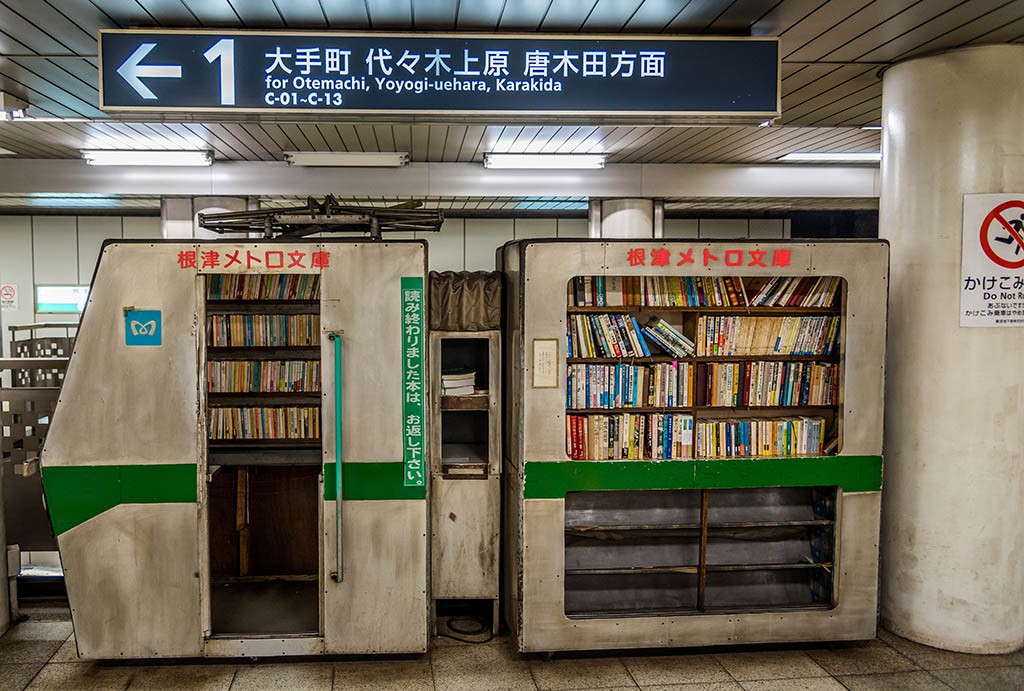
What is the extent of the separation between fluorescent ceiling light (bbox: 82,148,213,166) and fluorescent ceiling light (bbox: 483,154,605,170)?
2.64 meters

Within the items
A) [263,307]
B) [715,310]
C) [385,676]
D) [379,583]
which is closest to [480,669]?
[385,676]

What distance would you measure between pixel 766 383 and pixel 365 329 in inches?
88.6

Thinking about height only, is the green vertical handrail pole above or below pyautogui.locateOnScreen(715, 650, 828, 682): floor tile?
above

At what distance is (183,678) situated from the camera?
394cm

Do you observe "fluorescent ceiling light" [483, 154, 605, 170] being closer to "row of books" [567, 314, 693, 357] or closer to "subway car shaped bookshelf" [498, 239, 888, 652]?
"subway car shaped bookshelf" [498, 239, 888, 652]

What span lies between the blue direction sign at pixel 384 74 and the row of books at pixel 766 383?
1.61m

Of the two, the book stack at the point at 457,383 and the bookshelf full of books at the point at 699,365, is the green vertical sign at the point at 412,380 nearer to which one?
the book stack at the point at 457,383

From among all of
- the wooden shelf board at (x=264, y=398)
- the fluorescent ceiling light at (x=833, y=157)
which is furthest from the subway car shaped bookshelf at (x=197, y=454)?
the fluorescent ceiling light at (x=833, y=157)

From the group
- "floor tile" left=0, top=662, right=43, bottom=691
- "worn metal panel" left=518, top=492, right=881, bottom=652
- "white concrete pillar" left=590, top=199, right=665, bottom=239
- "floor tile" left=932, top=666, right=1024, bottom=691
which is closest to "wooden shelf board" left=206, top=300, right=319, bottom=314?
"worn metal panel" left=518, top=492, right=881, bottom=652

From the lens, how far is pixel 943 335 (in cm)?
415

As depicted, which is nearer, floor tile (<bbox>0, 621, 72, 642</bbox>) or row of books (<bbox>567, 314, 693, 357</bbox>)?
row of books (<bbox>567, 314, 693, 357</bbox>)

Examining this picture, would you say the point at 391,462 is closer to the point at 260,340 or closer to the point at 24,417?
the point at 260,340

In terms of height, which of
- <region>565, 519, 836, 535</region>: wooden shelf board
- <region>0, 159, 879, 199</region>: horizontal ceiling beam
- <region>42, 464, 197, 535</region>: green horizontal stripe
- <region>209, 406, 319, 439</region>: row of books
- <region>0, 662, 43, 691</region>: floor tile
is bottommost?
<region>0, 662, 43, 691</region>: floor tile

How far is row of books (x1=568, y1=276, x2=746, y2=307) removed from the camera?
431 cm
